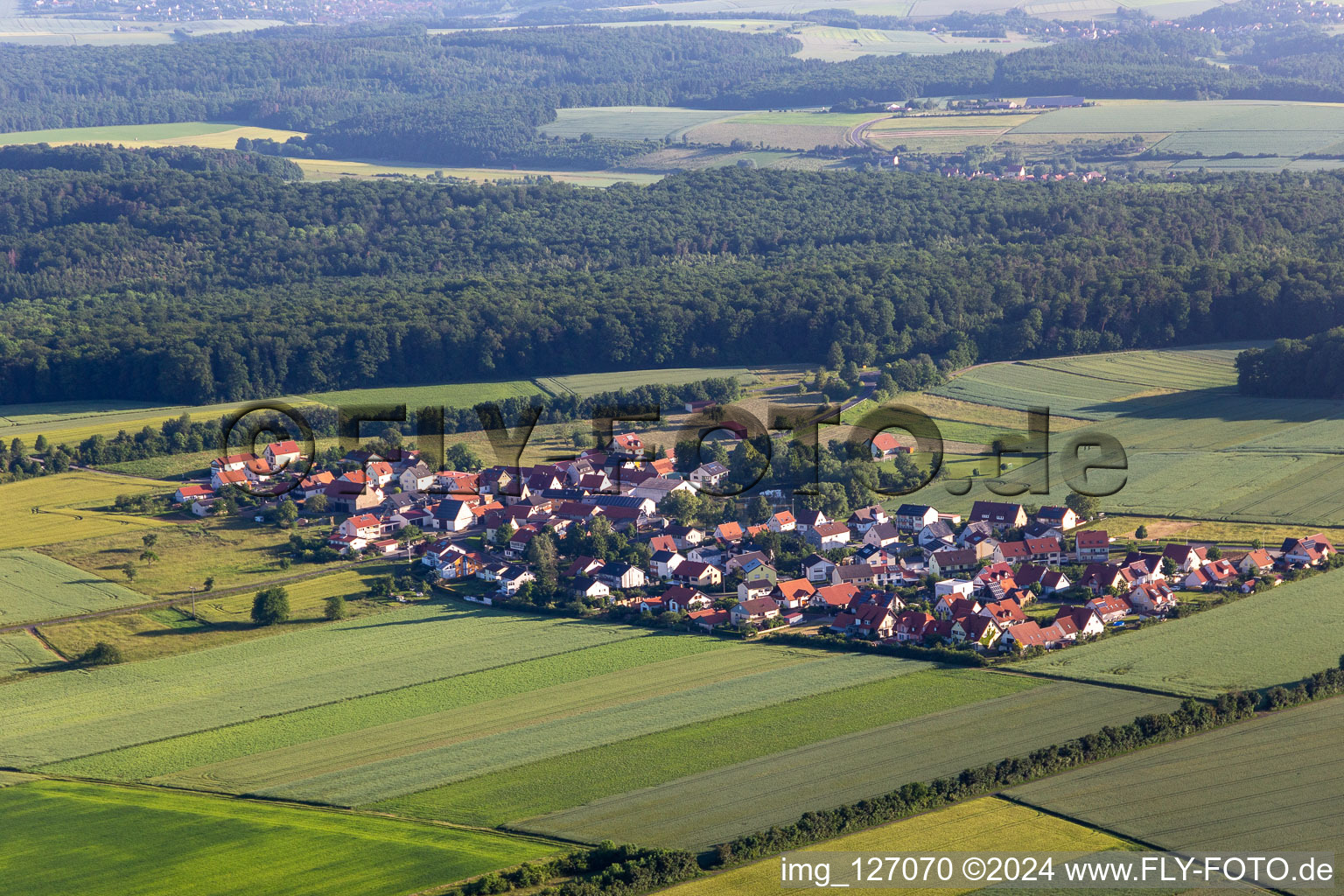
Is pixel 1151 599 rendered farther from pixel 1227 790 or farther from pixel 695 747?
pixel 695 747

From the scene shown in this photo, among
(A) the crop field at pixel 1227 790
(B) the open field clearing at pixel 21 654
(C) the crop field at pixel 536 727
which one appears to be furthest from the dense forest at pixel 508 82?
(A) the crop field at pixel 1227 790

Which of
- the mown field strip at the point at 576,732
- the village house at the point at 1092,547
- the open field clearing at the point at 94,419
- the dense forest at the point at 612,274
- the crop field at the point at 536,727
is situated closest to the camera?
the mown field strip at the point at 576,732

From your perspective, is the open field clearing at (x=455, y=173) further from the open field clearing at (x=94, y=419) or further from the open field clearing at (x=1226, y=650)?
the open field clearing at (x=1226, y=650)

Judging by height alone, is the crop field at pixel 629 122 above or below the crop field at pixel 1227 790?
above

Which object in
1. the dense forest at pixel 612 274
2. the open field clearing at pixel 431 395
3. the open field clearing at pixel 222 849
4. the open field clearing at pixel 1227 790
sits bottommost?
the open field clearing at pixel 222 849

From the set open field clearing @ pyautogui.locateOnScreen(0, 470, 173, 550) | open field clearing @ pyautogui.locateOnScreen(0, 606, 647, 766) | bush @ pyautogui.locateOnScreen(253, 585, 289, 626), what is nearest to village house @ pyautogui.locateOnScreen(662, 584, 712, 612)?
open field clearing @ pyautogui.locateOnScreen(0, 606, 647, 766)
